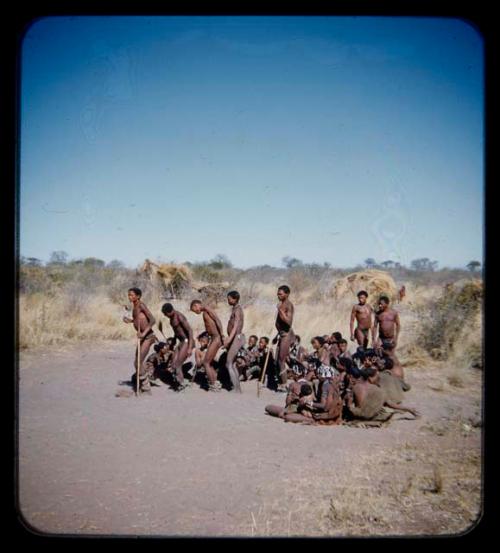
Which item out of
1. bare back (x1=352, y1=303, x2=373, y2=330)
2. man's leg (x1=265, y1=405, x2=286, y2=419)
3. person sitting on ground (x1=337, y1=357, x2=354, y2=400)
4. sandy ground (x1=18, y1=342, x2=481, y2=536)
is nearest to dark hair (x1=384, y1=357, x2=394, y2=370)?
sandy ground (x1=18, y1=342, x2=481, y2=536)

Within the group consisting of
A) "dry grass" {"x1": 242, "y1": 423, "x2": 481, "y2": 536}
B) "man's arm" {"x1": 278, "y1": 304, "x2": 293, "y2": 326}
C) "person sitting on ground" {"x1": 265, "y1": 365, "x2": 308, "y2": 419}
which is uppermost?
"man's arm" {"x1": 278, "y1": 304, "x2": 293, "y2": 326}

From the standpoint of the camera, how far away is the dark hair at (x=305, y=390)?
7094mm

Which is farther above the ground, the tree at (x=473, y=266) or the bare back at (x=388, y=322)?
the tree at (x=473, y=266)

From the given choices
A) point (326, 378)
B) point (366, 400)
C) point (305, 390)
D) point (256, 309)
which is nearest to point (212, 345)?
point (305, 390)

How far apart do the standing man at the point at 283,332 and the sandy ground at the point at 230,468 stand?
25.0 inches

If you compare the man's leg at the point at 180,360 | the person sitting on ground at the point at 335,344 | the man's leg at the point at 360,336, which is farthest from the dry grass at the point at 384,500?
the man's leg at the point at 360,336

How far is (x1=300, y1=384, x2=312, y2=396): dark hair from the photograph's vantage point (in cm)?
709

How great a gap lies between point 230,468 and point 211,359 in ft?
11.4

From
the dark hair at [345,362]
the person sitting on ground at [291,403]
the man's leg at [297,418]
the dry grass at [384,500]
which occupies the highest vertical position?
the dark hair at [345,362]

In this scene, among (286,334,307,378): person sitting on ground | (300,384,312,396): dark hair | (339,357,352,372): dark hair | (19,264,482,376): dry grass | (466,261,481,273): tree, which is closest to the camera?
(300,384,312,396): dark hair

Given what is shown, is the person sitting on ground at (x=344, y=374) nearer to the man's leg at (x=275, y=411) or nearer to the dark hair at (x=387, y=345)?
the man's leg at (x=275, y=411)

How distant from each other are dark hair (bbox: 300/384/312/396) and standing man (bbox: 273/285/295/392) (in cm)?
181

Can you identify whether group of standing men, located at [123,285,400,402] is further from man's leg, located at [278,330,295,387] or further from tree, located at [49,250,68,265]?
tree, located at [49,250,68,265]

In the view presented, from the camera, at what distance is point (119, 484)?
4875 millimetres
